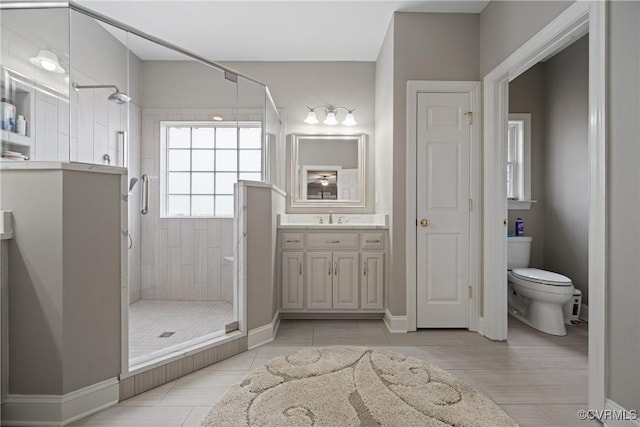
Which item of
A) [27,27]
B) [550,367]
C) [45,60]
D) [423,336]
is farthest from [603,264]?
[27,27]

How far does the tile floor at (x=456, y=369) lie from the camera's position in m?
1.71

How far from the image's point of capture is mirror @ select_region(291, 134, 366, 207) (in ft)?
12.7

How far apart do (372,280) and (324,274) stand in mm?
454

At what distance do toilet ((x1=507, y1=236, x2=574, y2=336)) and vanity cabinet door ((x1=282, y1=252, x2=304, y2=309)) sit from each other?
1964 millimetres

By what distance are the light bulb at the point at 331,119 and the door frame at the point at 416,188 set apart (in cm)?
108

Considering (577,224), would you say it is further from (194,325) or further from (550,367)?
(194,325)

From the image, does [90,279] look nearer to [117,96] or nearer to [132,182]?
[132,182]

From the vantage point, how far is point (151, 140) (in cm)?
227

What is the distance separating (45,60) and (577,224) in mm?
4353

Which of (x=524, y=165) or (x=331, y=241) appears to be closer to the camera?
(x=331, y=241)

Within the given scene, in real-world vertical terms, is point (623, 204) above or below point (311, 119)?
below

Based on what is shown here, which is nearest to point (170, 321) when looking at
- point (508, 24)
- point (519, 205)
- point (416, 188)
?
point (416, 188)

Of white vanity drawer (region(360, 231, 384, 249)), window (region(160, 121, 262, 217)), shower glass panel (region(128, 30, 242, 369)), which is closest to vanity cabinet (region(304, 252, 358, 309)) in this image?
white vanity drawer (region(360, 231, 384, 249))
